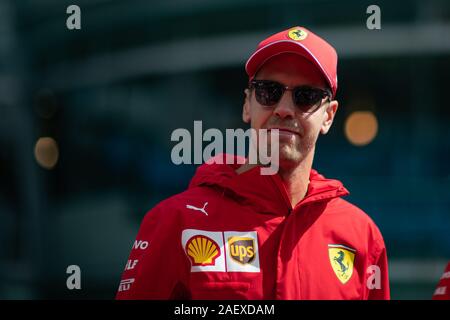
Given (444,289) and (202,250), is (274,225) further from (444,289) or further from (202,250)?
(444,289)

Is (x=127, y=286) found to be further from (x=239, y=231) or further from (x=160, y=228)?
(x=239, y=231)

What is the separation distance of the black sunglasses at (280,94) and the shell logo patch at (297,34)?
21 cm

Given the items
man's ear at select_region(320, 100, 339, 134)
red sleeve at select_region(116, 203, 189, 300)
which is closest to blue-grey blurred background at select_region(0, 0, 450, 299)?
man's ear at select_region(320, 100, 339, 134)

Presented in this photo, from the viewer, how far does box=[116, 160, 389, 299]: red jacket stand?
11.1ft

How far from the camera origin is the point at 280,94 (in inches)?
140

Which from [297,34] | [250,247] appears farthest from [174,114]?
[250,247]

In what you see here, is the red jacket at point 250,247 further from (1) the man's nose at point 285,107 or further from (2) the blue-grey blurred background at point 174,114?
(2) the blue-grey blurred background at point 174,114

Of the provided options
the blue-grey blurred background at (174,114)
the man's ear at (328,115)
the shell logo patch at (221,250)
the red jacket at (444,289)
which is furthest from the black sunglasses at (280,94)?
the blue-grey blurred background at (174,114)

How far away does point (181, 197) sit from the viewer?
354cm

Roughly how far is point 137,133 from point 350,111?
3.73 m

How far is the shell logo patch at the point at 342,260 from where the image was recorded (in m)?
3.51

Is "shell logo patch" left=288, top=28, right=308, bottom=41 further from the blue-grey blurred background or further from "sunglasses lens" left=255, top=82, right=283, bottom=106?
the blue-grey blurred background

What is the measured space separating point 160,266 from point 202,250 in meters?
0.18
